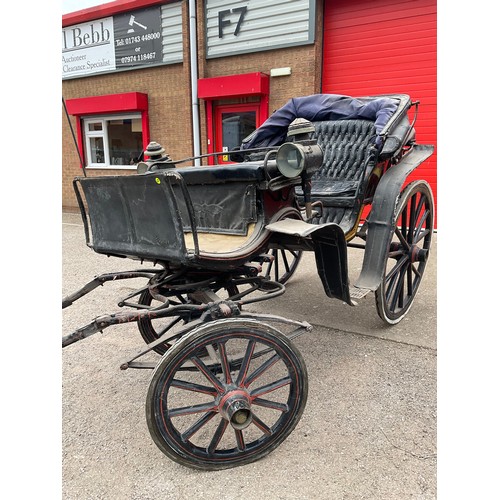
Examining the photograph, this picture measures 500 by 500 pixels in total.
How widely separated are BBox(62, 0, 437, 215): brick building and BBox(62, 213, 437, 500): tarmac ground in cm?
462

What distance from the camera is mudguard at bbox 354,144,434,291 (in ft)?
10.4

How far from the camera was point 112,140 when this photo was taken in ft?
32.9

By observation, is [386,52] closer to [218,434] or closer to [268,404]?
[268,404]

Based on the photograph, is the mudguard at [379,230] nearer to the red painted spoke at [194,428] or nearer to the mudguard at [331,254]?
the mudguard at [331,254]

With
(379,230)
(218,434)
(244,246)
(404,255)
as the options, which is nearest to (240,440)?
(218,434)

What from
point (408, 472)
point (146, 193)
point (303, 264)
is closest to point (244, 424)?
point (408, 472)

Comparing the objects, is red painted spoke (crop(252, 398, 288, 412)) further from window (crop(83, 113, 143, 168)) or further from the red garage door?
window (crop(83, 113, 143, 168))

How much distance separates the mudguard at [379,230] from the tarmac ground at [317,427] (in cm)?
61

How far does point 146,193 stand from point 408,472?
6.12 feet

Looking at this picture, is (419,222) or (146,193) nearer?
(146,193)

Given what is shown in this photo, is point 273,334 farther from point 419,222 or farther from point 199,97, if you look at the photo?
point 199,97

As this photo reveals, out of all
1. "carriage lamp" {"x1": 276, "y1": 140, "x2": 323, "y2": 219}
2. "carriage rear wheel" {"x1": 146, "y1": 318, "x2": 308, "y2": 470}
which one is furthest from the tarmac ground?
"carriage lamp" {"x1": 276, "y1": 140, "x2": 323, "y2": 219}

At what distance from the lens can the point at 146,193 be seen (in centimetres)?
212

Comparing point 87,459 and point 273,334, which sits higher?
point 273,334
